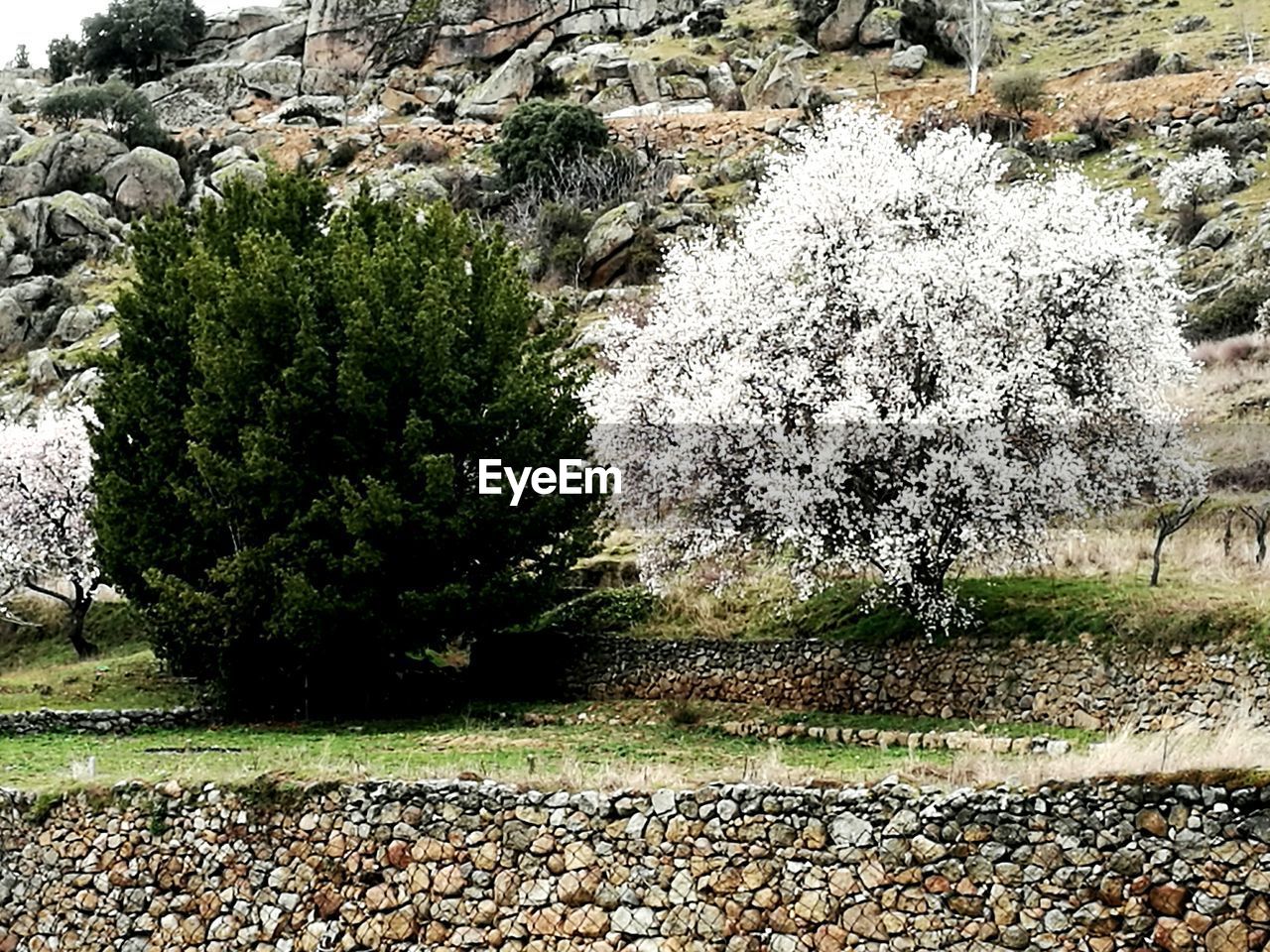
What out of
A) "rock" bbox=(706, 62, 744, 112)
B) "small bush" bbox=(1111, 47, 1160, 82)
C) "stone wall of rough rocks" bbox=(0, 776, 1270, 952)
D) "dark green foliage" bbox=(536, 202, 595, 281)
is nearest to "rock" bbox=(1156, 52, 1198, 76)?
"small bush" bbox=(1111, 47, 1160, 82)

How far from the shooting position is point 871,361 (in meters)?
19.4

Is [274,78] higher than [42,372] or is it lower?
higher

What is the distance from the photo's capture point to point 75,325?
6366 centimetres

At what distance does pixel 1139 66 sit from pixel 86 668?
6844cm

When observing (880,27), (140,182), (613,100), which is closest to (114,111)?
(140,182)

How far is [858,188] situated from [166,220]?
14030mm

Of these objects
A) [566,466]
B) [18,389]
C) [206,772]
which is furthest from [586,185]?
[206,772]

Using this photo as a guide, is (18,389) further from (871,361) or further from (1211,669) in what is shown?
(1211,669)

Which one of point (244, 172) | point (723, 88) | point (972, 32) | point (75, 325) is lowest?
point (75, 325)

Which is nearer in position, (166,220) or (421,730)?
(421,730)

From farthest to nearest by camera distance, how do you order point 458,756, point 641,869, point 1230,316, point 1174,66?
point 1174,66 < point 1230,316 < point 458,756 < point 641,869

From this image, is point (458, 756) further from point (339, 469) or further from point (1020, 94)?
point (1020, 94)

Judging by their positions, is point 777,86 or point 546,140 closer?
point 546,140

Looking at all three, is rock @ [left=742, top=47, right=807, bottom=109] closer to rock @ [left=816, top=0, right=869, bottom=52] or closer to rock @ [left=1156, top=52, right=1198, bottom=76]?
rock @ [left=816, top=0, right=869, bottom=52]
